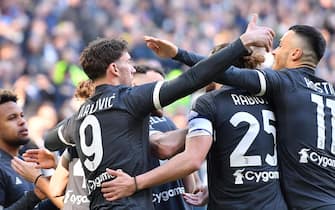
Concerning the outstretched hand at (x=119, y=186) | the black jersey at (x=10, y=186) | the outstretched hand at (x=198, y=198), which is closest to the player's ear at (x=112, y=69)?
the outstretched hand at (x=119, y=186)

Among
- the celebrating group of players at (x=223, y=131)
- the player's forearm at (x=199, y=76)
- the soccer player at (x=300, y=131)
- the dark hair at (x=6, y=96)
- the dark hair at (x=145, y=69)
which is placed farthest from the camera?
the dark hair at (x=6, y=96)

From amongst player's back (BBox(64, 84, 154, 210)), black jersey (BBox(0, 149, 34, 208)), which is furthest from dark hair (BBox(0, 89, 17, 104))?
player's back (BBox(64, 84, 154, 210))

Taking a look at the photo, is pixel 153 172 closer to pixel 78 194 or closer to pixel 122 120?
pixel 122 120

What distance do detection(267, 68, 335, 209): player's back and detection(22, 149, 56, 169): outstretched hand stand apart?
1.76 metres

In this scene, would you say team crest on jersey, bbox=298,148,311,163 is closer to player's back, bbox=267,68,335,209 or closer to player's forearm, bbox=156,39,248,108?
player's back, bbox=267,68,335,209

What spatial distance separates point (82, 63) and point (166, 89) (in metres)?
0.70

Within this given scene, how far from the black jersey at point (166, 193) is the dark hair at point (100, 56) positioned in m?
0.92

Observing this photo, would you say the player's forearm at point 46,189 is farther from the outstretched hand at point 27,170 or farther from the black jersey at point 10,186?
the black jersey at point 10,186

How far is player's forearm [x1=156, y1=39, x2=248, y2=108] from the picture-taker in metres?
5.88

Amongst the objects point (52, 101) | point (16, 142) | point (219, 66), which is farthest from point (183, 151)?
point (52, 101)

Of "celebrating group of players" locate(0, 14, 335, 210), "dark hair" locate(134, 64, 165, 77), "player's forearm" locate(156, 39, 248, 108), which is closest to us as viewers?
"player's forearm" locate(156, 39, 248, 108)

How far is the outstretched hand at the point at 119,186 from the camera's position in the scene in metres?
5.93

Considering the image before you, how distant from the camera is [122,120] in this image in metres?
6.00

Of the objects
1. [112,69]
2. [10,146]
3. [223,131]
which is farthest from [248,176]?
[10,146]
